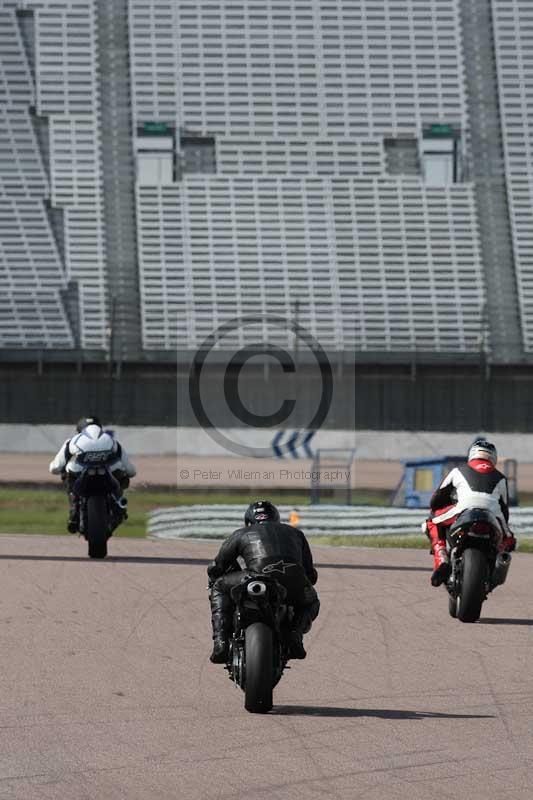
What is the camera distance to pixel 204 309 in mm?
40406

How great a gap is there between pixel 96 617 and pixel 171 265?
103 ft

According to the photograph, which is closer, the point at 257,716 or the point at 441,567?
the point at 257,716

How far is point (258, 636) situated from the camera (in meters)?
7.30

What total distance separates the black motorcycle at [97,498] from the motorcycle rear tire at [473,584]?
16.5 ft

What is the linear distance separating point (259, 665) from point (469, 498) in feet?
14.0

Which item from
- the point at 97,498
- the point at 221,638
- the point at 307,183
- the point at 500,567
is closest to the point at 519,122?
the point at 307,183

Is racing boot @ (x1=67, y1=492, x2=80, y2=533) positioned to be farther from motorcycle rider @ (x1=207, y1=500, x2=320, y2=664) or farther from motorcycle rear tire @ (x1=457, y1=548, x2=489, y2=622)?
motorcycle rider @ (x1=207, y1=500, x2=320, y2=664)

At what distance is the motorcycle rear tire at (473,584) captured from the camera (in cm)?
1080

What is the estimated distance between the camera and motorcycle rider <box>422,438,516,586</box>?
1121 centimetres

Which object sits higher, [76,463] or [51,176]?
[51,176]

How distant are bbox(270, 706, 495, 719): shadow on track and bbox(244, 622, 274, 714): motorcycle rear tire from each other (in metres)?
0.19

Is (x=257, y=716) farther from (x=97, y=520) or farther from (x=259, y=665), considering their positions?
(x=97, y=520)

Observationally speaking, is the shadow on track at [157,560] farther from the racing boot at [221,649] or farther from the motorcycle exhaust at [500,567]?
the racing boot at [221,649]

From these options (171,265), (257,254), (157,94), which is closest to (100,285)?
(171,265)
